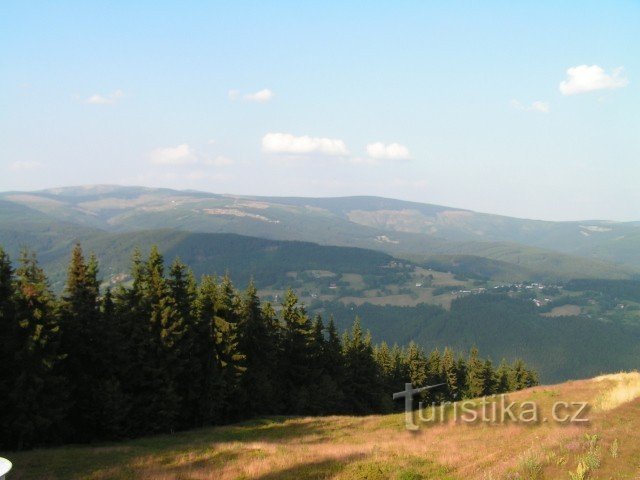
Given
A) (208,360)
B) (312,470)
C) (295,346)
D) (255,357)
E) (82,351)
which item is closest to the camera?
(312,470)

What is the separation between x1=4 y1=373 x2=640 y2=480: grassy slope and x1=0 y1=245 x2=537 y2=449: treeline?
336cm

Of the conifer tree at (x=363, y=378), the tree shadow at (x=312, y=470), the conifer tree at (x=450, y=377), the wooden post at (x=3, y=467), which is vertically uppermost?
the wooden post at (x=3, y=467)

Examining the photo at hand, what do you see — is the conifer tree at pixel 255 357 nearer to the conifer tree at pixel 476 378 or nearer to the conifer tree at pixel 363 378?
the conifer tree at pixel 363 378

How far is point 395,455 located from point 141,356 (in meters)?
21.6

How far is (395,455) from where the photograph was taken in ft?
67.8

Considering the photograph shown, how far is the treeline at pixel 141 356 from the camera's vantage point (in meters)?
29.2

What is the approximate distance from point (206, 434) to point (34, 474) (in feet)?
45.0

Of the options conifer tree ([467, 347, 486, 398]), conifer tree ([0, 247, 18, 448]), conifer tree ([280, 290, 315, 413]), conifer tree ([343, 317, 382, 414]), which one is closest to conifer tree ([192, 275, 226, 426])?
conifer tree ([280, 290, 315, 413])

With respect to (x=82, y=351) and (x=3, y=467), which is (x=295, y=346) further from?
(x=3, y=467)

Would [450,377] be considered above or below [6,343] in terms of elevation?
below

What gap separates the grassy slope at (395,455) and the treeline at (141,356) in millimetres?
3362

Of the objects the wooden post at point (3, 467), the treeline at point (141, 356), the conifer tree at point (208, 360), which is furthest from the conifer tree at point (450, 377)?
the wooden post at point (3, 467)

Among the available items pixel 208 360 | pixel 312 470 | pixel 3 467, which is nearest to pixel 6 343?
pixel 208 360

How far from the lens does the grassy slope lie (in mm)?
15695
